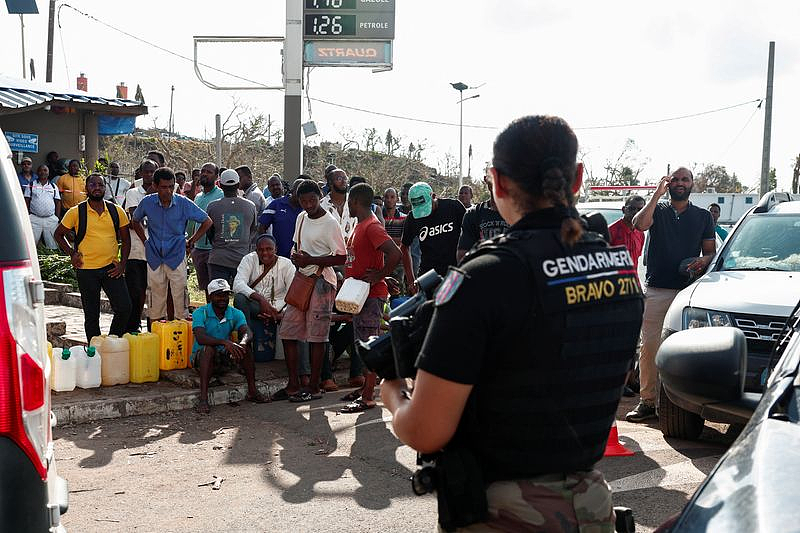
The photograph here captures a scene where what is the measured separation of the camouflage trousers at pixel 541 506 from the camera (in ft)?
6.37

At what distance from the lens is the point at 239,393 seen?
763 cm

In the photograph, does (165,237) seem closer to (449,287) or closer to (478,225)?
(478,225)

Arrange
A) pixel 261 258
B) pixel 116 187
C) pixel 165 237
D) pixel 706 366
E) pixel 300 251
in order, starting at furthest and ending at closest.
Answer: pixel 116 187 < pixel 165 237 < pixel 261 258 < pixel 300 251 < pixel 706 366

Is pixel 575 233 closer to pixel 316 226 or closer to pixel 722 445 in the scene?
pixel 722 445

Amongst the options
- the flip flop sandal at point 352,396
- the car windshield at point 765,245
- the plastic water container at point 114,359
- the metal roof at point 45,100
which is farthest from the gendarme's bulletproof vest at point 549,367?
the metal roof at point 45,100

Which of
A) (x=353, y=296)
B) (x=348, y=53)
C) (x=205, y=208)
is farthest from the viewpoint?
(x=348, y=53)

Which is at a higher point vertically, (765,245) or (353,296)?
(765,245)

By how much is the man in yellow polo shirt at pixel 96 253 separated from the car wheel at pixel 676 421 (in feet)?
17.0

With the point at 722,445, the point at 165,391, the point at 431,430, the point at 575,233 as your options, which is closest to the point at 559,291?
the point at 575,233

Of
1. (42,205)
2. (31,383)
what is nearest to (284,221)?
(31,383)

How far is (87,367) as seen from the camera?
23.7 feet

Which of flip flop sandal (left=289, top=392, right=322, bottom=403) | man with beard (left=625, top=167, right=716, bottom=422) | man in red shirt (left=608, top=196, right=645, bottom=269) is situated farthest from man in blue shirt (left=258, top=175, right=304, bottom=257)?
man with beard (left=625, top=167, right=716, bottom=422)

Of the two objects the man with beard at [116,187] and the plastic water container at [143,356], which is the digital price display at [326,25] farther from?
the plastic water container at [143,356]

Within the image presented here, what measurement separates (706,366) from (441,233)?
16.3 ft
